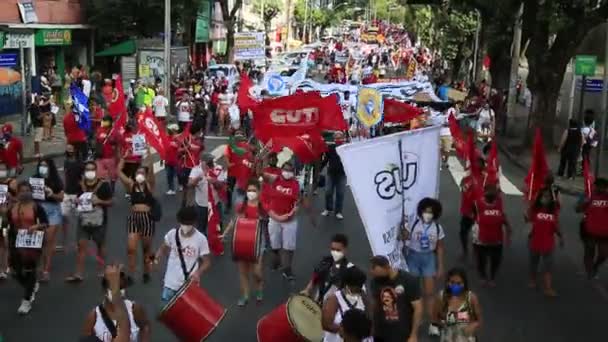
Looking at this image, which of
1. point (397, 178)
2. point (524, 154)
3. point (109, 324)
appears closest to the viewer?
point (109, 324)

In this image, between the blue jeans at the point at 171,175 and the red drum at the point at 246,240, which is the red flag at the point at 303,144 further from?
the blue jeans at the point at 171,175

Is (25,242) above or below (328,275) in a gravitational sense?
below

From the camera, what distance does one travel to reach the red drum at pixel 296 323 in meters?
7.01

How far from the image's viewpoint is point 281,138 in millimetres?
12320

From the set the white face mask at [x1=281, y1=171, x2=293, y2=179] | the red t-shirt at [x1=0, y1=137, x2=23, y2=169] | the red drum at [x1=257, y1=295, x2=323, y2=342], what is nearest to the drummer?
the white face mask at [x1=281, y1=171, x2=293, y2=179]

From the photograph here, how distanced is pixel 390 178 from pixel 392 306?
2.08 m

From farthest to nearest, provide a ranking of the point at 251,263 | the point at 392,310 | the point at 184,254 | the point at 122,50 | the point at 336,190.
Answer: the point at 122,50 < the point at 336,190 < the point at 251,263 < the point at 184,254 < the point at 392,310

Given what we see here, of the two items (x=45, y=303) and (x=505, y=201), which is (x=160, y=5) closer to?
(x=505, y=201)

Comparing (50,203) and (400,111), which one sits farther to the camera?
(400,111)

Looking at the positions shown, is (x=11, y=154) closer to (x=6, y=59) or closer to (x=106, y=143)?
(x=106, y=143)

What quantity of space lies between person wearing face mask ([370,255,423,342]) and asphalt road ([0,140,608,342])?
2.21 metres

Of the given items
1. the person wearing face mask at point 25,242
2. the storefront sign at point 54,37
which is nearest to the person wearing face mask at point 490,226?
the person wearing face mask at point 25,242

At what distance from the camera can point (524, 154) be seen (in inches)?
970

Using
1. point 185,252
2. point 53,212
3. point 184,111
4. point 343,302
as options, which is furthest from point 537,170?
point 184,111
